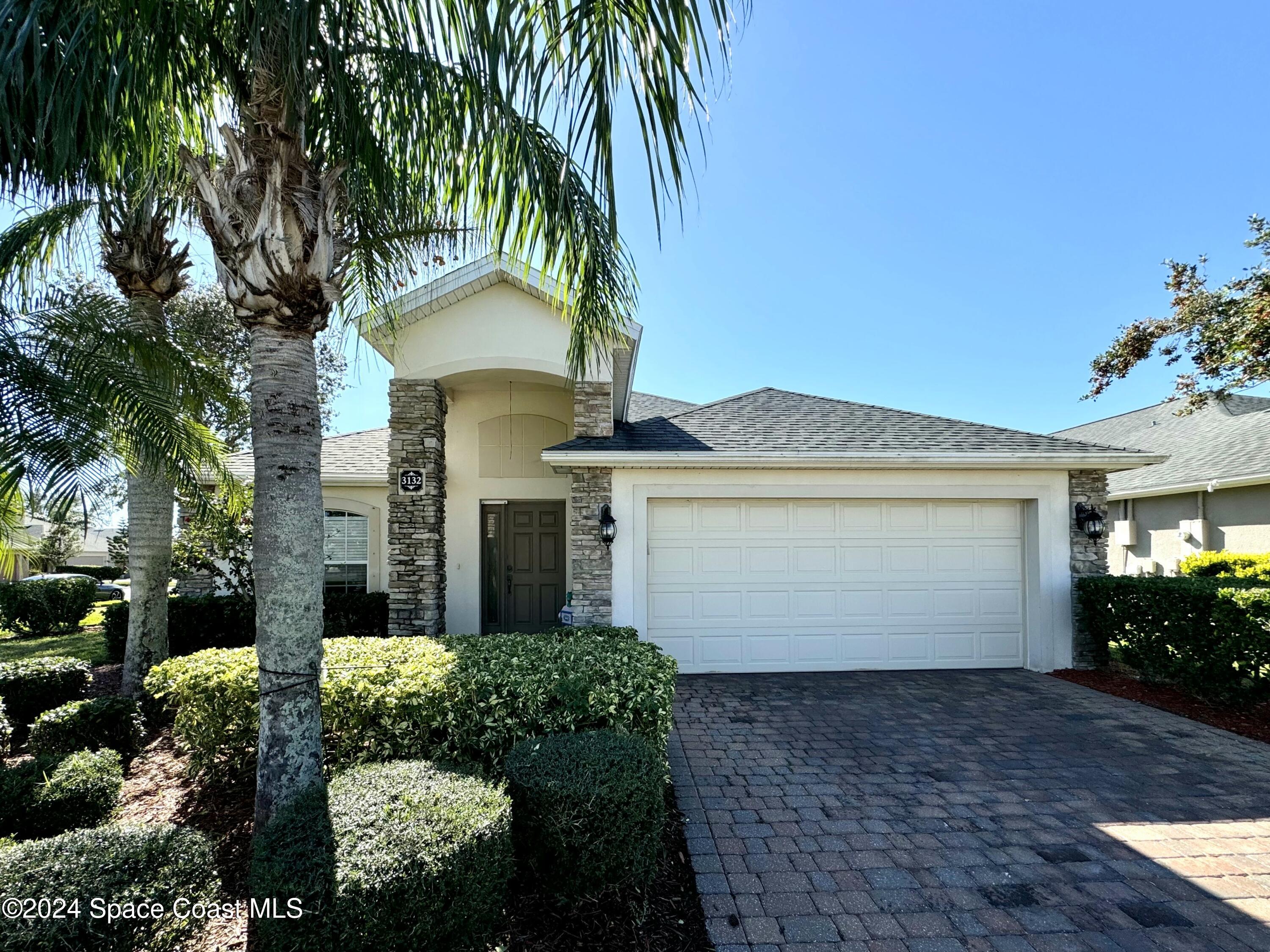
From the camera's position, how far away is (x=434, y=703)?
3793 mm

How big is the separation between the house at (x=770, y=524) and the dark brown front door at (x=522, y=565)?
1.13 meters

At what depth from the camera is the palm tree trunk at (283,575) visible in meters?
3.04

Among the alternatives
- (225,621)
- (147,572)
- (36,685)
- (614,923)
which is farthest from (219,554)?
(614,923)

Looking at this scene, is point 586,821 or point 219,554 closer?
point 586,821

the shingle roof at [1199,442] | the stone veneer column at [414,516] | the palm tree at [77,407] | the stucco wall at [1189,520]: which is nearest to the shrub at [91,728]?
the palm tree at [77,407]

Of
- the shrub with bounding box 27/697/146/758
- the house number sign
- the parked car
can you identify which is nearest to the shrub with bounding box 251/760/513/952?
the shrub with bounding box 27/697/146/758

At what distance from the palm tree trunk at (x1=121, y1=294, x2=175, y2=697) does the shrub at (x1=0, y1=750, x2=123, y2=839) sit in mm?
2882

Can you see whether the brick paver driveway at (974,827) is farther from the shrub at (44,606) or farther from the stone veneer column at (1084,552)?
the shrub at (44,606)

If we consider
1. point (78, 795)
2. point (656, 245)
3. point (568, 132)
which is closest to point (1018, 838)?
point (656, 245)

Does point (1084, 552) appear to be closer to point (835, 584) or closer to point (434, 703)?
point (835, 584)

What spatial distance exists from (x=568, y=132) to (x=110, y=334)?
4.30 m

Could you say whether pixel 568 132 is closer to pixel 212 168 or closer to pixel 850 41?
pixel 212 168

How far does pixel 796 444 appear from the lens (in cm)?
793

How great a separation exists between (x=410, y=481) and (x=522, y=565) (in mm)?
2296
